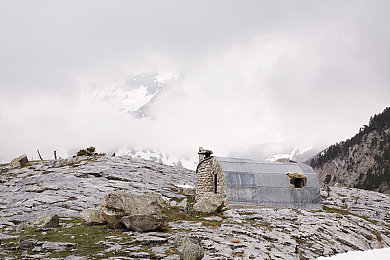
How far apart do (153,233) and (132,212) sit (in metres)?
1.92

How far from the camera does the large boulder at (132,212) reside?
16953mm

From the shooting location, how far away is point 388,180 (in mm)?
149625

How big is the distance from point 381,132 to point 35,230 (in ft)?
697

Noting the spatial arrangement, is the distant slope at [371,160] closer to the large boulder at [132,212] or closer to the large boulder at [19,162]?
the large boulder at [19,162]

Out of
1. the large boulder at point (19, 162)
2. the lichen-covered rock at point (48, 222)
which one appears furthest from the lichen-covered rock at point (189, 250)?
the large boulder at point (19, 162)

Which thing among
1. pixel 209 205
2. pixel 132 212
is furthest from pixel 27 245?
pixel 209 205

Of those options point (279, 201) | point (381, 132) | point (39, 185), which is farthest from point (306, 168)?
point (381, 132)

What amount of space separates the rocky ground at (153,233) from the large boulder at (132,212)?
2.09 ft

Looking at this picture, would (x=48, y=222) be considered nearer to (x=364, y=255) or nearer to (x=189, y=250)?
(x=189, y=250)

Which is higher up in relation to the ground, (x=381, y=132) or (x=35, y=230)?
(x=381, y=132)

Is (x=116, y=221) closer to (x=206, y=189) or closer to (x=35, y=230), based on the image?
(x=35, y=230)

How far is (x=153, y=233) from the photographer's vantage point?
54.7 ft

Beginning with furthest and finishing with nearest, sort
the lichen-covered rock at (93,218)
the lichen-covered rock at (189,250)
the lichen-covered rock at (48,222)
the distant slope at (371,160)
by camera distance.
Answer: the distant slope at (371,160), the lichen-covered rock at (48,222), the lichen-covered rock at (93,218), the lichen-covered rock at (189,250)

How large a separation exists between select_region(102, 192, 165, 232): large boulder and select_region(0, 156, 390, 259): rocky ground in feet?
2.09
